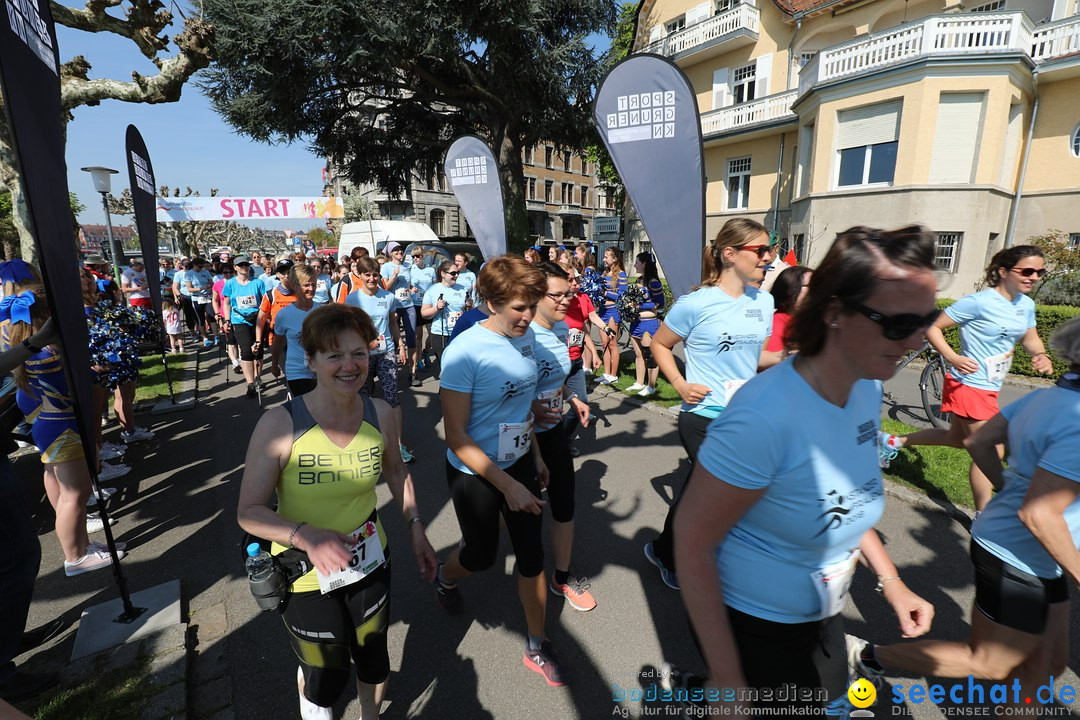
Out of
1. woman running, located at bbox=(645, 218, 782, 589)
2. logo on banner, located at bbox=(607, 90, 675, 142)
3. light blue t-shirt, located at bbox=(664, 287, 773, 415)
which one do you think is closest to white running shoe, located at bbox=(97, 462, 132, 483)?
woman running, located at bbox=(645, 218, 782, 589)

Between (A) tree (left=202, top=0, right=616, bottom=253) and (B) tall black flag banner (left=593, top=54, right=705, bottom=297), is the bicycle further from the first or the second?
(A) tree (left=202, top=0, right=616, bottom=253)

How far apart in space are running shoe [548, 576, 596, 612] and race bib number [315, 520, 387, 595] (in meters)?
1.48

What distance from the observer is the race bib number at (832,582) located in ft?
4.67

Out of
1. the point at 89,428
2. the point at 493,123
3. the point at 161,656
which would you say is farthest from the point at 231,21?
the point at 161,656

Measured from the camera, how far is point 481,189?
8.33 metres

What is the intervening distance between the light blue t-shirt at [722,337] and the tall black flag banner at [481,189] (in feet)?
18.1

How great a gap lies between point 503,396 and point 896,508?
147 inches

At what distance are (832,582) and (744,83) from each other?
2650 cm

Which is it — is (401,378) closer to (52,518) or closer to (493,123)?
(52,518)

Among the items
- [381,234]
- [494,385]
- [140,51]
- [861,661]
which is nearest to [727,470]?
[861,661]

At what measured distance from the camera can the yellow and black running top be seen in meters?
1.85

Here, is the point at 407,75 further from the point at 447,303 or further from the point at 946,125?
the point at 946,125

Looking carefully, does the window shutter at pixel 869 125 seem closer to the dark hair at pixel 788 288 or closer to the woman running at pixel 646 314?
the woman running at pixel 646 314

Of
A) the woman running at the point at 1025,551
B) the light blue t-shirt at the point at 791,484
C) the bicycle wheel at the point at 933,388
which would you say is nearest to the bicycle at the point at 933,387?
the bicycle wheel at the point at 933,388
